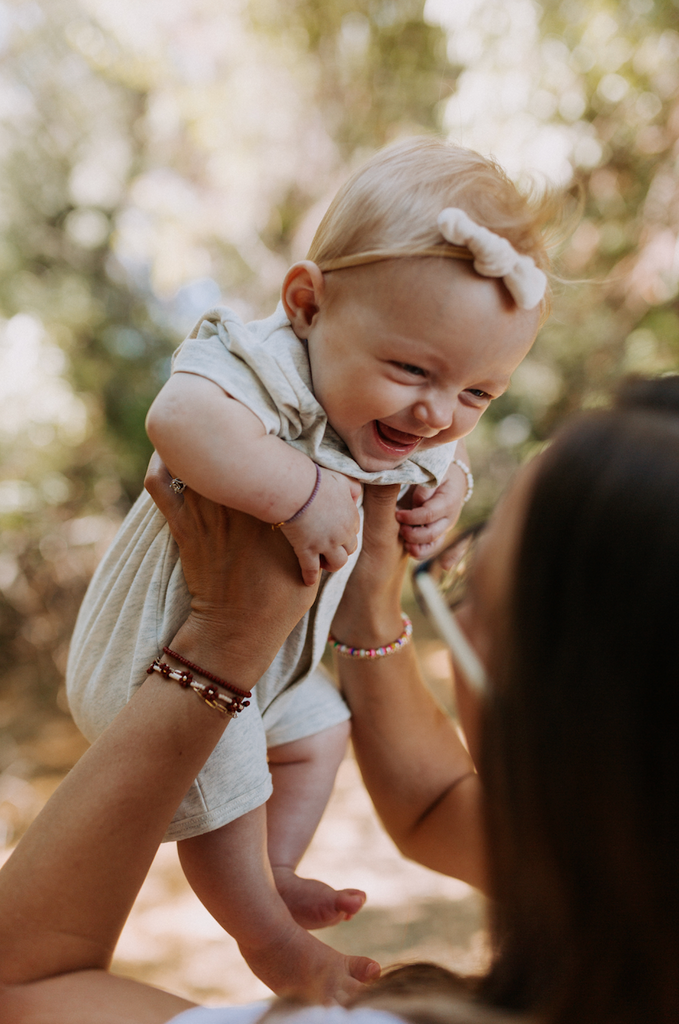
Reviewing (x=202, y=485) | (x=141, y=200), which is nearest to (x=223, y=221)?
(x=141, y=200)

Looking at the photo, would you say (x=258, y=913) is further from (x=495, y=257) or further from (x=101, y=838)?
(x=495, y=257)

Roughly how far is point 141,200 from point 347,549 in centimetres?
442

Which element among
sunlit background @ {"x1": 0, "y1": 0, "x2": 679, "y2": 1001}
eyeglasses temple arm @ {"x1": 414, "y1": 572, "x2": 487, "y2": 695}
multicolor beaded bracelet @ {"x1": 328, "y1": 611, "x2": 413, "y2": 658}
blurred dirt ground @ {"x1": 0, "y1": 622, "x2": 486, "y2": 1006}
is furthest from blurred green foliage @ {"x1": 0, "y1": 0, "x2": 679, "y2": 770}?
eyeglasses temple arm @ {"x1": 414, "y1": 572, "x2": 487, "y2": 695}

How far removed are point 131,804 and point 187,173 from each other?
5.27 m

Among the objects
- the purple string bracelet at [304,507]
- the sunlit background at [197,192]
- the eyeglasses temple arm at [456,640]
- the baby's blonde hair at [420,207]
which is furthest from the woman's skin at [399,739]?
the sunlit background at [197,192]

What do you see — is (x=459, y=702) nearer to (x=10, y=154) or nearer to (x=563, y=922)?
(x=563, y=922)

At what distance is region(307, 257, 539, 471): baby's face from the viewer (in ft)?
3.19

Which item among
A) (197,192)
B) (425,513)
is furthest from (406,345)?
(197,192)

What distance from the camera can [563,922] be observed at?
2.08 feet

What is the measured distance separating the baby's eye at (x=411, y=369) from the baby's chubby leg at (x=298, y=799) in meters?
0.75

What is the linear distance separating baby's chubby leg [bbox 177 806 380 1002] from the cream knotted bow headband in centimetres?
88

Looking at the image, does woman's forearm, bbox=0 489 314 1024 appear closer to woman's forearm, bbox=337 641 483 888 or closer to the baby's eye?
the baby's eye

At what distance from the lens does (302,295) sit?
1.09 metres

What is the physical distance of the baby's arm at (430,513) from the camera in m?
1.28
